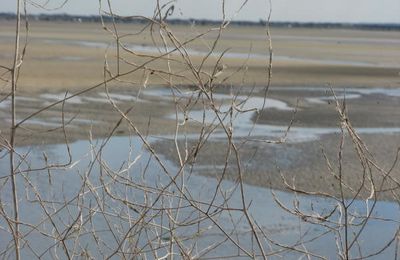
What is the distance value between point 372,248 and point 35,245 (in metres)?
3.35

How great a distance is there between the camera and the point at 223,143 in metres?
14.9

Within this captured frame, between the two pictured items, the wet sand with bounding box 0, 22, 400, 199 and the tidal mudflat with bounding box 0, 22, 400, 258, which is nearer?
the tidal mudflat with bounding box 0, 22, 400, 258

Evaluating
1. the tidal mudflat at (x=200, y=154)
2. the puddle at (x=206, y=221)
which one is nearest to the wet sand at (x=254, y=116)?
the tidal mudflat at (x=200, y=154)

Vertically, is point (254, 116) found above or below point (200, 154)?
below

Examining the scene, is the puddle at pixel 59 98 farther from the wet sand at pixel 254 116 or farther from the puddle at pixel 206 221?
the puddle at pixel 206 221

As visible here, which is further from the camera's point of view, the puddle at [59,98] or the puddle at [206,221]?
the puddle at [59,98]

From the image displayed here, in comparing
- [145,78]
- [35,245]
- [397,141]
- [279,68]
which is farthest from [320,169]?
[279,68]

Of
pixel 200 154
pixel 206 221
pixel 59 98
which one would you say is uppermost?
pixel 206 221

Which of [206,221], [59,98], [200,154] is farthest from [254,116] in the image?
[206,221]

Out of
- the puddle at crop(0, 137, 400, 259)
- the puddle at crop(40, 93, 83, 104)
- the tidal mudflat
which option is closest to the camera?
the tidal mudflat

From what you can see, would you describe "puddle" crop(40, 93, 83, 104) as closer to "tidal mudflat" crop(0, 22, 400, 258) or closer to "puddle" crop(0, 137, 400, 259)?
"tidal mudflat" crop(0, 22, 400, 258)

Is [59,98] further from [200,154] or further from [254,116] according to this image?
[200,154]

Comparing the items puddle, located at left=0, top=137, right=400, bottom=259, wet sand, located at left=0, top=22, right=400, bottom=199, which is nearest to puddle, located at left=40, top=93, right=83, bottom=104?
wet sand, located at left=0, top=22, right=400, bottom=199

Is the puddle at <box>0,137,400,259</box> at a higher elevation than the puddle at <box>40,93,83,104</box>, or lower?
higher
